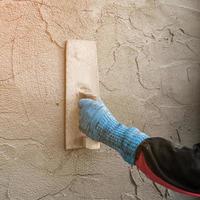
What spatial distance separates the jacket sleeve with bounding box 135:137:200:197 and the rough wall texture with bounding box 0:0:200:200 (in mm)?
381

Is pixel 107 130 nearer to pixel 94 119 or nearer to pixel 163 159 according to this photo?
pixel 94 119

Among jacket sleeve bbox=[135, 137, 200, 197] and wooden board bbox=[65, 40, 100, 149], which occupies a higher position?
wooden board bbox=[65, 40, 100, 149]

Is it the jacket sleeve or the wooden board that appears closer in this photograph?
the jacket sleeve

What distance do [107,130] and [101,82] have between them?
25 centimetres

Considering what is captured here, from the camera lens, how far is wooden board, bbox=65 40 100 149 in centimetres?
107

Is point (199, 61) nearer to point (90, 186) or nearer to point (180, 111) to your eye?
point (180, 111)

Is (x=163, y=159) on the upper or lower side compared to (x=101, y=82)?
lower

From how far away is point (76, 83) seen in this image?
1.08 meters

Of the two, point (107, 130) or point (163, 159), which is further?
point (107, 130)

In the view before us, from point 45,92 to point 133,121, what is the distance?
1.13 feet

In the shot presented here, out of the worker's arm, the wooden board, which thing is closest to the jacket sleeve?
the worker's arm

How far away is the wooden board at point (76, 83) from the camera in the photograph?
1.07 meters

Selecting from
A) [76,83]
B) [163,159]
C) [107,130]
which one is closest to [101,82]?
[76,83]

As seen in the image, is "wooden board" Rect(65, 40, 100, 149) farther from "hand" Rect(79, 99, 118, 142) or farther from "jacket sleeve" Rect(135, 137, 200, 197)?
"jacket sleeve" Rect(135, 137, 200, 197)
